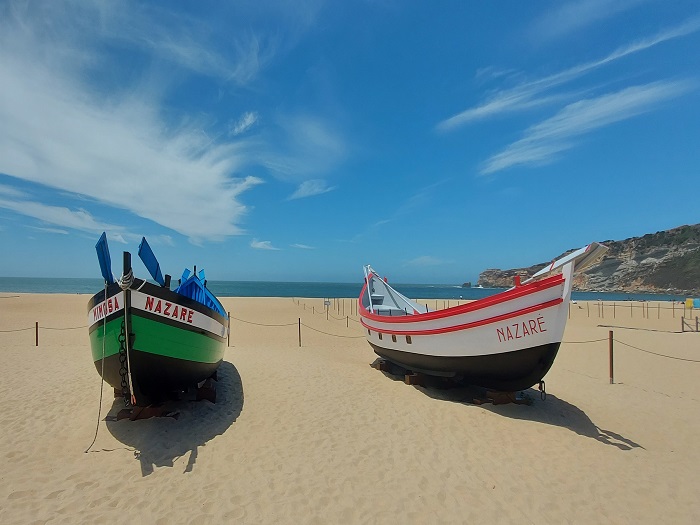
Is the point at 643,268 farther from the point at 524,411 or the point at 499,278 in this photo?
the point at 524,411

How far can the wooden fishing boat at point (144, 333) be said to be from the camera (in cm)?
535

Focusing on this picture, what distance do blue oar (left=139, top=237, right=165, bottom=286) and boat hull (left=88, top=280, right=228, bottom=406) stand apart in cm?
74

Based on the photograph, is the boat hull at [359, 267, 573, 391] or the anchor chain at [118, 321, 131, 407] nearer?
the anchor chain at [118, 321, 131, 407]

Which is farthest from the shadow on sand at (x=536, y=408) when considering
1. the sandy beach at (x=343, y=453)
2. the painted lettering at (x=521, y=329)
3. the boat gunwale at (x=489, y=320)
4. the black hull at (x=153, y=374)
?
the black hull at (x=153, y=374)

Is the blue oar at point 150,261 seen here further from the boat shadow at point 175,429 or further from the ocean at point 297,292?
the ocean at point 297,292

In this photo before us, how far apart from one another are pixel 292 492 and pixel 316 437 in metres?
1.52

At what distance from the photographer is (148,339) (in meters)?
5.49

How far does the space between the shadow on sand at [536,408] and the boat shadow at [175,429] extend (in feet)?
14.9

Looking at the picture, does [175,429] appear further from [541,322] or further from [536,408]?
[536,408]

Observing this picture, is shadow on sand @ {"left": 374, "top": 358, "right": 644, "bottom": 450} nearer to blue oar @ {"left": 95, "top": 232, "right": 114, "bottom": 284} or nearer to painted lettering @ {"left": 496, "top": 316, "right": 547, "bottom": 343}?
painted lettering @ {"left": 496, "top": 316, "right": 547, "bottom": 343}

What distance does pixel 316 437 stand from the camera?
19.2 feet

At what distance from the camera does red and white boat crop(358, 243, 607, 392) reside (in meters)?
6.33

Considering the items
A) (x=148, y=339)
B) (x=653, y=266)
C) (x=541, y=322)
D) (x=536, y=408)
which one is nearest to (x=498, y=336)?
(x=541, y=322)

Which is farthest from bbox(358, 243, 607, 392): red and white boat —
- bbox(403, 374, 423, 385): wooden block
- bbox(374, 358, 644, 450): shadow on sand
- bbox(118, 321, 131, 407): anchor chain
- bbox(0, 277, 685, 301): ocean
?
bbox(0, 277, 685, 301): ocean
